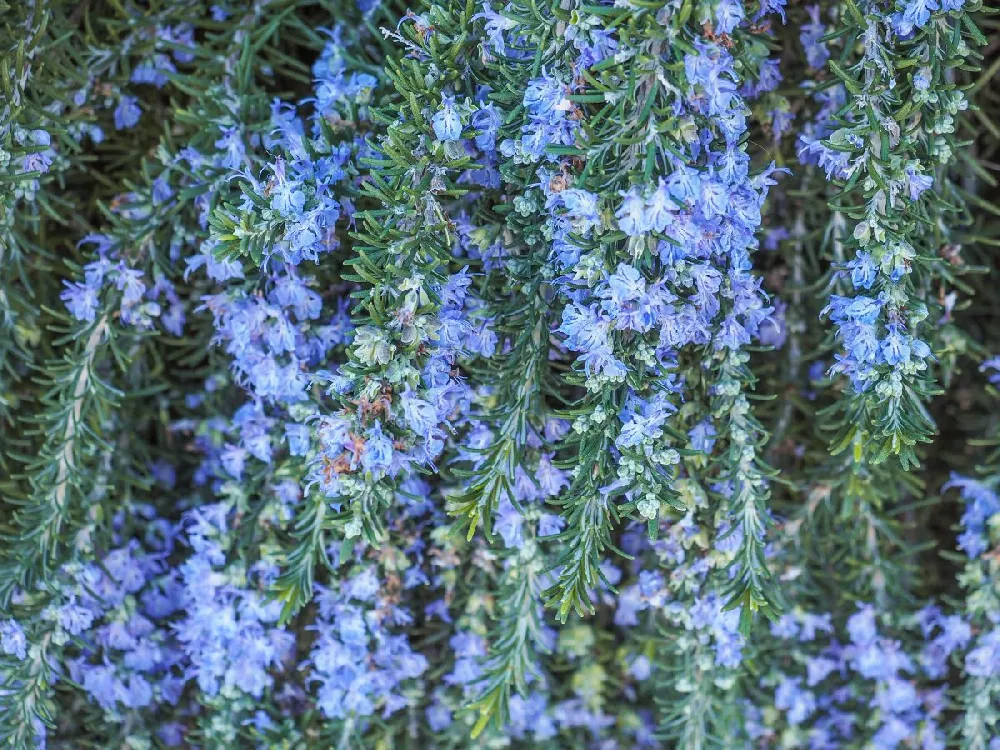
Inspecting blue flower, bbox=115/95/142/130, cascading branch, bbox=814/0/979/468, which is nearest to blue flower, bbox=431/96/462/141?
cascading branch, bbox=814/0/979/468

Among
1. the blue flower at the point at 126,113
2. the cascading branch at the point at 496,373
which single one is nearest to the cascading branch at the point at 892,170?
the cascading branch at the point at 496,373

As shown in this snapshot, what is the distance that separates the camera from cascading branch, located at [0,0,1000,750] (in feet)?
3.05

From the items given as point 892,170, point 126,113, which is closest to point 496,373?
point 892,170

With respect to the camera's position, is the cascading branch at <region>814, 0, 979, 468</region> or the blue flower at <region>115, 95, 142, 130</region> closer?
the cascading branch at <region>814, 0, 979, 468</region>

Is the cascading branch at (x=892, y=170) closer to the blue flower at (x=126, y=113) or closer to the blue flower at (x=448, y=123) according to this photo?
the blue flower at (x=448, y=123)

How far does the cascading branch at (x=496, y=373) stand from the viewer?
93cm

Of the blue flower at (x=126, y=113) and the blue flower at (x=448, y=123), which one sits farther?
the blue flower at (x=126, y=113)

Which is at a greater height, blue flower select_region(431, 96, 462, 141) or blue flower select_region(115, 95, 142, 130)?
blue flower select_region(431, 96, 462, 141)

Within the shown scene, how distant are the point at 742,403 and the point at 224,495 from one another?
74 centimetres

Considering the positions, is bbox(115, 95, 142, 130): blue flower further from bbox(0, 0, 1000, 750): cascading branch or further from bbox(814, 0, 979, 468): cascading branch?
bbox(814, 0, 979, 468): cascading branch

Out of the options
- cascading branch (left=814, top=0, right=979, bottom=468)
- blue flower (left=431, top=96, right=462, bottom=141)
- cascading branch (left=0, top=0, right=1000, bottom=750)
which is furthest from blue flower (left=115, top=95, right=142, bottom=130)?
cascading branch (left=814, top=0, right=979, bottom=468)

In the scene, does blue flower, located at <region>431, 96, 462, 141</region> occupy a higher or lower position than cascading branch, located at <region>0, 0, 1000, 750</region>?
higher

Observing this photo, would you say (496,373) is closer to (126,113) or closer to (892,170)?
(892,170)

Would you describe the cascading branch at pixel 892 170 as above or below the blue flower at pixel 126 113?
above
